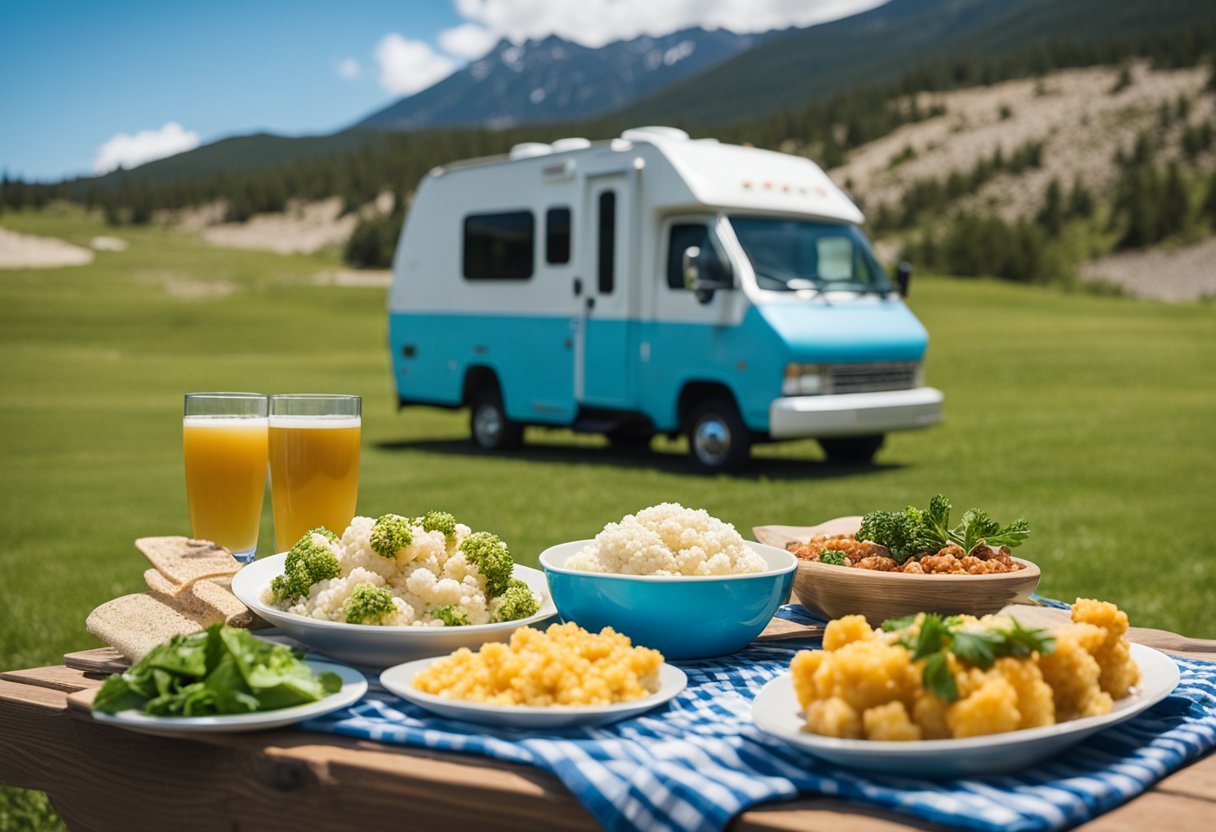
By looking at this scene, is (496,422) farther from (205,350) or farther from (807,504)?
(205,350)

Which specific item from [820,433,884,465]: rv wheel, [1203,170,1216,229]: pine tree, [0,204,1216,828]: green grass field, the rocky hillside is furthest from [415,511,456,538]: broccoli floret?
[1203,170,1216,229]: pine tree

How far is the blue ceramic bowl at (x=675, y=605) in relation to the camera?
200cm

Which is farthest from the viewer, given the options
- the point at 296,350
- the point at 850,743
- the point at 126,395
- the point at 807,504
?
the point at 296,350

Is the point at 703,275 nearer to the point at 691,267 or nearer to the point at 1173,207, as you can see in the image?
the point at 691,267

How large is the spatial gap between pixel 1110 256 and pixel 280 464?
246ft

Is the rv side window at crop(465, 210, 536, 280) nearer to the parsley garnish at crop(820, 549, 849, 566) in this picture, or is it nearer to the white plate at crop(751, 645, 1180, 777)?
the parsley garnish at crop(820, 549, 849, 566)

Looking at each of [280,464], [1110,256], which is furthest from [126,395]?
[1110,256]

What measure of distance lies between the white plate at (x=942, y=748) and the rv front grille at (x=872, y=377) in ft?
33.1

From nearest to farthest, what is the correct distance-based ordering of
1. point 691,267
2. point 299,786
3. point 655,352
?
1. point 299,786
2. point 691,267
3. point 655,352

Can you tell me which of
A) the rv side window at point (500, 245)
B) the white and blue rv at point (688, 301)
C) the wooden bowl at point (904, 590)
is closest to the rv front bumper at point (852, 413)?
Result: the white and blue rv at point (688, 301)

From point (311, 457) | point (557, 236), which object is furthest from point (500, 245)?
point (311, 457)

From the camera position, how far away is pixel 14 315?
161 feet

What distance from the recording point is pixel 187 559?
248cm

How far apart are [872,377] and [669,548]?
10.2 m
